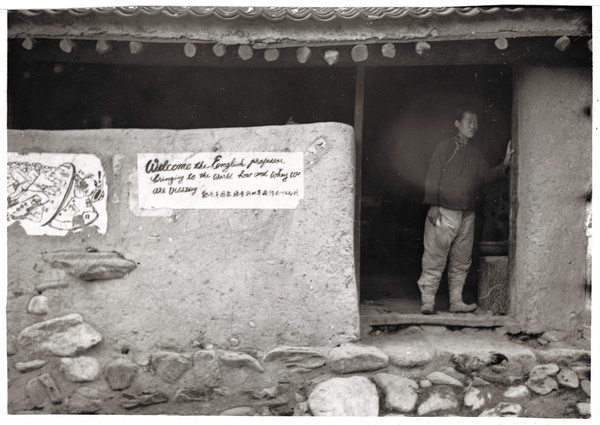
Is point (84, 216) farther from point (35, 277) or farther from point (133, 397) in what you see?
point (133, 397)

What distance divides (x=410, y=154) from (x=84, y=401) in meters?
4.17

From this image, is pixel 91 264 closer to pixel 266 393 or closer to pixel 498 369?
pixel 266 393

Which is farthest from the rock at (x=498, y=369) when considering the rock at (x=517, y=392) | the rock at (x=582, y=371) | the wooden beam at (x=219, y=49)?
the wooden beam at (x=219, y=49)

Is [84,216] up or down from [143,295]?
up

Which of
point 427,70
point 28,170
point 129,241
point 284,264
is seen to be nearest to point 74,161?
point 28,170

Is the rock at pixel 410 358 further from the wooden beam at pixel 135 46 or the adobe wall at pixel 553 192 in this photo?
the wooden beam at pixel 135 46

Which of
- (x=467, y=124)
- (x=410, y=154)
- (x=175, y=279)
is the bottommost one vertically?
(x=175, y=279)

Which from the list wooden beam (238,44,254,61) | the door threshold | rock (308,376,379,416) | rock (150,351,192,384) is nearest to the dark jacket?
the door threshold

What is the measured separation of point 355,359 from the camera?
13.9ft

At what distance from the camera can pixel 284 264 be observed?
429 cm

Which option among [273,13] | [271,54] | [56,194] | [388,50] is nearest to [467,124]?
[388,50]

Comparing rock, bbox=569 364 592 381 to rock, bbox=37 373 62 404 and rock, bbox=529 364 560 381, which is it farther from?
rock, bbox=37 373 62 404

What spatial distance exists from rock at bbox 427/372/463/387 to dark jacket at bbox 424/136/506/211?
1407 millimetres

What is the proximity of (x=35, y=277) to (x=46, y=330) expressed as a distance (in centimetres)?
40
